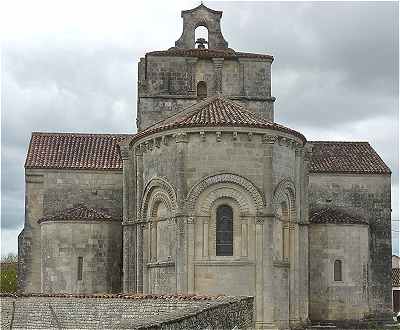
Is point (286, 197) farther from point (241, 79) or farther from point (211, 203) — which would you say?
point (241, 79)

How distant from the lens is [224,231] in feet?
79.9

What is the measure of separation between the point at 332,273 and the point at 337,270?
11.8 inches

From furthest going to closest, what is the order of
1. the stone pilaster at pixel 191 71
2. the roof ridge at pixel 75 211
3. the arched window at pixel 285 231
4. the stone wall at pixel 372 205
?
1. the stone wall at pixel 372 205
2. the stone pilaster at pixel 191 71
3. the roof ridge at pixel 75 211
4. the arched window at pixel 285 231

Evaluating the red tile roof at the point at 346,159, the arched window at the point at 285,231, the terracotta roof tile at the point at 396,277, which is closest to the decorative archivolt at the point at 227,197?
the arched window at the point at 285,231

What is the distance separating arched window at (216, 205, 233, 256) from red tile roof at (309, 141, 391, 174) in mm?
8803

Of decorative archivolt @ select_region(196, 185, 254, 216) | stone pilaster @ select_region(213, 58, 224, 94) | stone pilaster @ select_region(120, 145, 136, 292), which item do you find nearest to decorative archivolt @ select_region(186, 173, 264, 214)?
decorative archivolt @ select_region(196, 185, 254, 216)

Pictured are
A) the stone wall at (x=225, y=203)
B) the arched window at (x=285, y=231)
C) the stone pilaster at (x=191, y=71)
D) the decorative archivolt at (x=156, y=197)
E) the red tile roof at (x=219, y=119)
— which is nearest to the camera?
the stone wall at (x=225, y=203)

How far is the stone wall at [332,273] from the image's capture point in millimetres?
29375

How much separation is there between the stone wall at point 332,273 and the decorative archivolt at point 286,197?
399 centimetres

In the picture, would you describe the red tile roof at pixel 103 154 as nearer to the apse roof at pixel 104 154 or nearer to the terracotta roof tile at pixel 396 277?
the apse roof at pixel 104 154

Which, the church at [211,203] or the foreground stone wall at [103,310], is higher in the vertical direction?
the church at [211,203]

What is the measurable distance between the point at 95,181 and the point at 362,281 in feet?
38.1

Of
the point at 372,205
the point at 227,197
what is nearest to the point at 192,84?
the point at 227,197

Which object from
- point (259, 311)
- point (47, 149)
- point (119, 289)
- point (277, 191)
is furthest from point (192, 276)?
point (47, 149)
